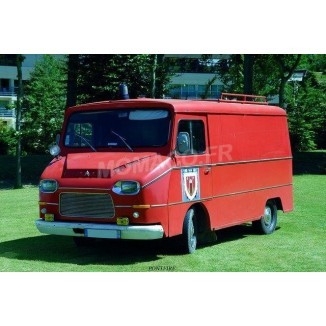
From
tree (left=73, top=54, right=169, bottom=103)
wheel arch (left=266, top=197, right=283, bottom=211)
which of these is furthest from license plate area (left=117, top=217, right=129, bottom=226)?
tree (left=73, top=54, right=169, bottom=103)

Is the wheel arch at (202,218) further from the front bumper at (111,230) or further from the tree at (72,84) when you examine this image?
A: the tree at (72,84)

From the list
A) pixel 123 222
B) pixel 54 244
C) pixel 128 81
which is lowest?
pixel 54 244

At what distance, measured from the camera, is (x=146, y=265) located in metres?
8.84

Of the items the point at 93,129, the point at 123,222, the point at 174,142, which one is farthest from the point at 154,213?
the point at 93,129

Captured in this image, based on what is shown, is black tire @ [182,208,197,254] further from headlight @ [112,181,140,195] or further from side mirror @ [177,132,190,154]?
headlight @ [112,181,140,195]

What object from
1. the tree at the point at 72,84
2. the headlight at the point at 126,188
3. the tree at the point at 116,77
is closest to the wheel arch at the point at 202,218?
the headlight at the point at 126,188

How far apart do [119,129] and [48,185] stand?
138 centimetres

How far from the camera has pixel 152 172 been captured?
890 centimetres

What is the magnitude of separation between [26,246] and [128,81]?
12.0 meters

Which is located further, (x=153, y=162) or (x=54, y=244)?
(x=54, y=244)

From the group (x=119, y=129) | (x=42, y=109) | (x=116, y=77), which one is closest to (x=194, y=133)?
A: (x=119, y=129)

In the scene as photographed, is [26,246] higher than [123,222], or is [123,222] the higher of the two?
[123,222]

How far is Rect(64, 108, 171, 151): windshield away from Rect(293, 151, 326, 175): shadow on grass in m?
18.3

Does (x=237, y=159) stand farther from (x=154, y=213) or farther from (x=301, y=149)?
(x=301, y=149)
